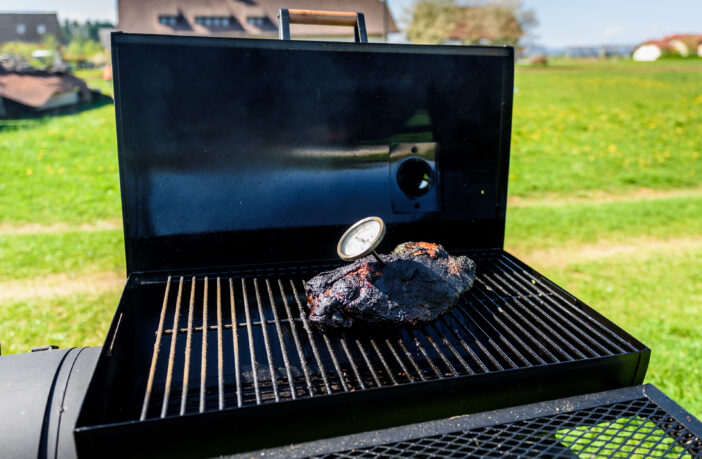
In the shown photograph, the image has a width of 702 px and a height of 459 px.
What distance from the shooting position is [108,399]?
1748 mm

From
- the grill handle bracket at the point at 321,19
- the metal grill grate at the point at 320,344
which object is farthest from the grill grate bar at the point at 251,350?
the grill handle bracket at the point at 321,19

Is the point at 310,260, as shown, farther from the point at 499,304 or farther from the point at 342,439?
the point at 342,439

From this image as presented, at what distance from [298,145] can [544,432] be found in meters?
1.71

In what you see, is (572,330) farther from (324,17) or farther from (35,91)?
(35,91)

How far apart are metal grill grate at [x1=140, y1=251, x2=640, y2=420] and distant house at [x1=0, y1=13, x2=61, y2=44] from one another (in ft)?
212

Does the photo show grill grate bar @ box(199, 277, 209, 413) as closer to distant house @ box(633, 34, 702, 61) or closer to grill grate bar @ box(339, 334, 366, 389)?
grill grate bar @ box(339, 334, 366, 389)

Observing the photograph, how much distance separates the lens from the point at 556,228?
6586 millimetres

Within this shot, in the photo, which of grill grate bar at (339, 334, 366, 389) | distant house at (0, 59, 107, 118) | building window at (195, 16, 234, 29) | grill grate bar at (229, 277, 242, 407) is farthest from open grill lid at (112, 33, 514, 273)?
distant house at (0, 59, 107, 118)

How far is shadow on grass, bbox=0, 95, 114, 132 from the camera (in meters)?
13.9

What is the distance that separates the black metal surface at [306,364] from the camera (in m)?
1.60

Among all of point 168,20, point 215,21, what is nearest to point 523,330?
point 168,20

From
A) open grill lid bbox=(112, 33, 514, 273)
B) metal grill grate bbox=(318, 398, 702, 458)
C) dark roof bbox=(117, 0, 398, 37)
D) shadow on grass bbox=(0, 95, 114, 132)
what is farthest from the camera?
shadow on grass bbox=(0, 95, 114, 132)

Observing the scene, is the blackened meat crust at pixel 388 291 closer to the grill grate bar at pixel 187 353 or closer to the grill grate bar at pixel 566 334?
the grill grate bar at pixel 566 334

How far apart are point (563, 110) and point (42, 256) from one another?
14.8m
